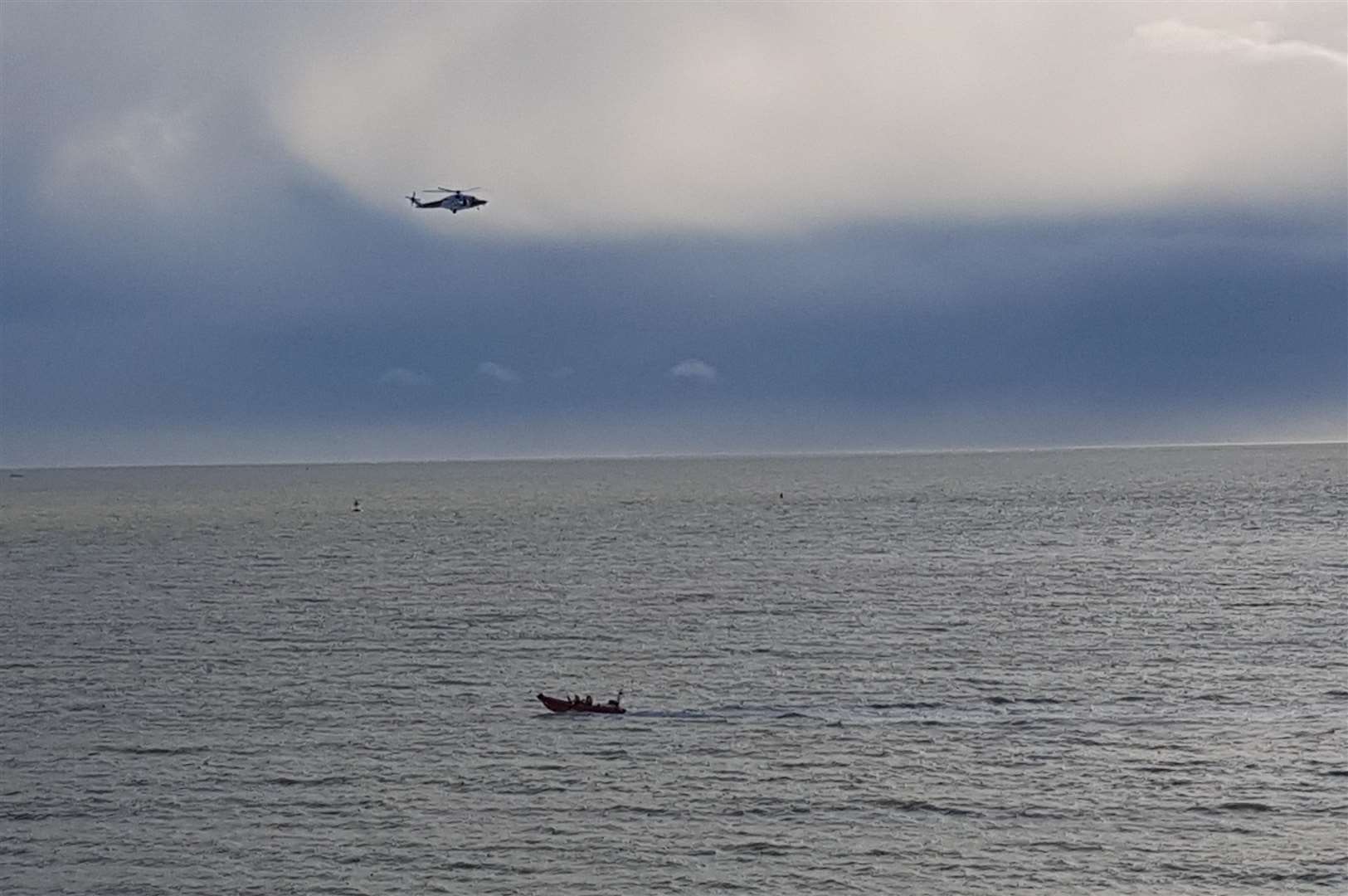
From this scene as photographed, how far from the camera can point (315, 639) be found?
92.7 metres

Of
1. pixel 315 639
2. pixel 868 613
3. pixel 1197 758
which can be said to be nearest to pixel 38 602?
pixel 315 639

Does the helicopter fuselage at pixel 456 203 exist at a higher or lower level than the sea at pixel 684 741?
higher

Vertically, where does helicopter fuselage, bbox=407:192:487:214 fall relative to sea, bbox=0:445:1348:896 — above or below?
above

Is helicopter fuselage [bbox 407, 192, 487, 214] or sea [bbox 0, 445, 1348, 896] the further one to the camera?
helicopter fuselage [bbox 407, 192, 487, 214]

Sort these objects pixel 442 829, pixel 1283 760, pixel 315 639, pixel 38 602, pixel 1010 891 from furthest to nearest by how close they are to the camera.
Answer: pixel 38 602 → pixel 315 639 → pixel 1283 760 → pixel 442 829 → pixel 1010 891

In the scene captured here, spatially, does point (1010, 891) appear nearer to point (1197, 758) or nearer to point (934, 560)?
point (1197, 758)

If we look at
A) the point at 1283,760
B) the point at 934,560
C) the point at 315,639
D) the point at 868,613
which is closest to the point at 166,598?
the point at 315,639

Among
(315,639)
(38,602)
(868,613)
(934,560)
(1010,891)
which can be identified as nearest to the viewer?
(1010,891)

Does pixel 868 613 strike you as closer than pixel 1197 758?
No

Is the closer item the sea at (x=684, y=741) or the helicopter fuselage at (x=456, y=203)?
the sea at (x=684, y=741)

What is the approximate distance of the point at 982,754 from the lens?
5819 cm

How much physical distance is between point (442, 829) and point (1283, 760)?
29.8 metres

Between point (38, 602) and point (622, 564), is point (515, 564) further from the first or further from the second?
point (38, 602)

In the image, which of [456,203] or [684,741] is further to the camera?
[456,203]
